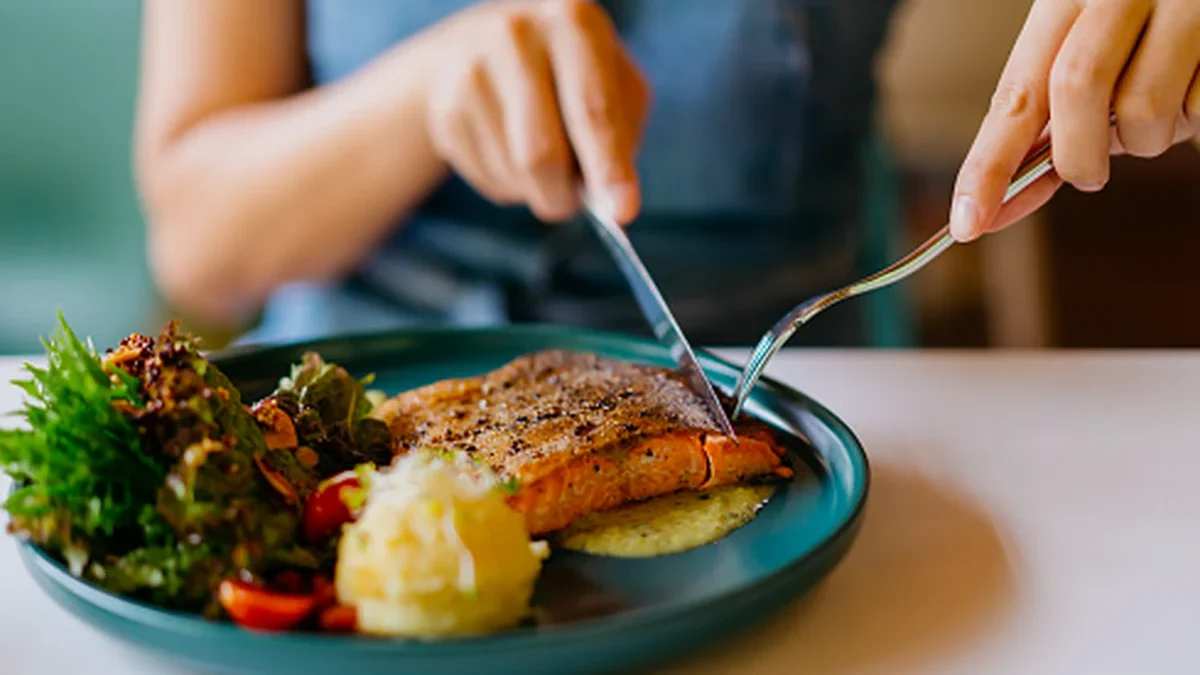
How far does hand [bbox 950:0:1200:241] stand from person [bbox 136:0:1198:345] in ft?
2.19

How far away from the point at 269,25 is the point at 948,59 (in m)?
2.60

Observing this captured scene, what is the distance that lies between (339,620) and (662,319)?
69 cm

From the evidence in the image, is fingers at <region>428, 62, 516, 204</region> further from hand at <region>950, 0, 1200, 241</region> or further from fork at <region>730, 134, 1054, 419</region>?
hand at <region>950, 0, 1200, 241</region>

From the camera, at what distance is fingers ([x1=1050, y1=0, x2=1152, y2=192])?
119 centimetres

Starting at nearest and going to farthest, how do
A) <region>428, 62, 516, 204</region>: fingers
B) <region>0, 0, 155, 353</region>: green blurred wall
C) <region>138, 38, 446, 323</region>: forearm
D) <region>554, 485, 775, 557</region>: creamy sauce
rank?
<region>554, 485, 775, 557</region>: creamy sauce, <region>428, 62, 516, 204</region>: fingers, <region>138, 38, 446, 323</region>: forearm, <region>0, 0, 155, 353</region>: green blurred wall

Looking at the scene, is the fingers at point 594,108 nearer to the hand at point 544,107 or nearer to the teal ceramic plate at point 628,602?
the hand at point 544,107

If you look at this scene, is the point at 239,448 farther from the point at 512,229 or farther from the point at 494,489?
the point at 512,229

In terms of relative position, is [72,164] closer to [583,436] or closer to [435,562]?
[583,436]

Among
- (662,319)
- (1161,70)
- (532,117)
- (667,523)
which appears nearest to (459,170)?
(532,117)

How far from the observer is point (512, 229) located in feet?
7.00

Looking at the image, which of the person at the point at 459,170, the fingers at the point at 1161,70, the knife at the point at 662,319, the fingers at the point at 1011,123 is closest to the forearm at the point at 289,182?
the person at the point at 459,170

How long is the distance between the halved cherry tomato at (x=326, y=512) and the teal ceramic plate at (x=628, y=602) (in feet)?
0.55

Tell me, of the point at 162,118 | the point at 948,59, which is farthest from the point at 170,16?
the point at 948,59

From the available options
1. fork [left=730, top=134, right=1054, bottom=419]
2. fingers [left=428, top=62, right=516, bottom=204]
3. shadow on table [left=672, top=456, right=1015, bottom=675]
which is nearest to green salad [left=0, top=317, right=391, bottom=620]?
shadow on table [left=672, top=456, right=1015, bottom=675]
